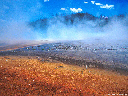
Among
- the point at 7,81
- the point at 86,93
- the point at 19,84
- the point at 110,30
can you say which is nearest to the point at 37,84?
the point at 19,84

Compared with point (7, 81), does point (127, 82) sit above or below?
below

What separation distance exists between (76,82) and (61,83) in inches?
18.5

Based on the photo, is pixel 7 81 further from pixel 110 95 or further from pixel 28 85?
pixel 110 95

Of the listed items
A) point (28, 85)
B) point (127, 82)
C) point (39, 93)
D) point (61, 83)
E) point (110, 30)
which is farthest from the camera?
point (110, 30)

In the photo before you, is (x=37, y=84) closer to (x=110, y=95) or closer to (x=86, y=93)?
(x=86, y=93)

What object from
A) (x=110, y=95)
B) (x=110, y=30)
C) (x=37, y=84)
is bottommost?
(x=110, y=95)

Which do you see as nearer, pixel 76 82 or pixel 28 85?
pixel 28 85

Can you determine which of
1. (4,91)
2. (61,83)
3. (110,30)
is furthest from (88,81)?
(110,30)

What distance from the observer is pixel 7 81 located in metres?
2.97

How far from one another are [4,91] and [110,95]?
2.66 metres

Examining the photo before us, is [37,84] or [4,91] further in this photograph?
[37,84]

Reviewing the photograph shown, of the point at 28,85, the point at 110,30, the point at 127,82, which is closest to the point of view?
the point at 28,85

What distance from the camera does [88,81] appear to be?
3.18m

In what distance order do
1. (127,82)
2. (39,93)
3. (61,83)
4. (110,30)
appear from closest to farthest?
(39,93)
(61,83)
(127,82)
(110,30)
